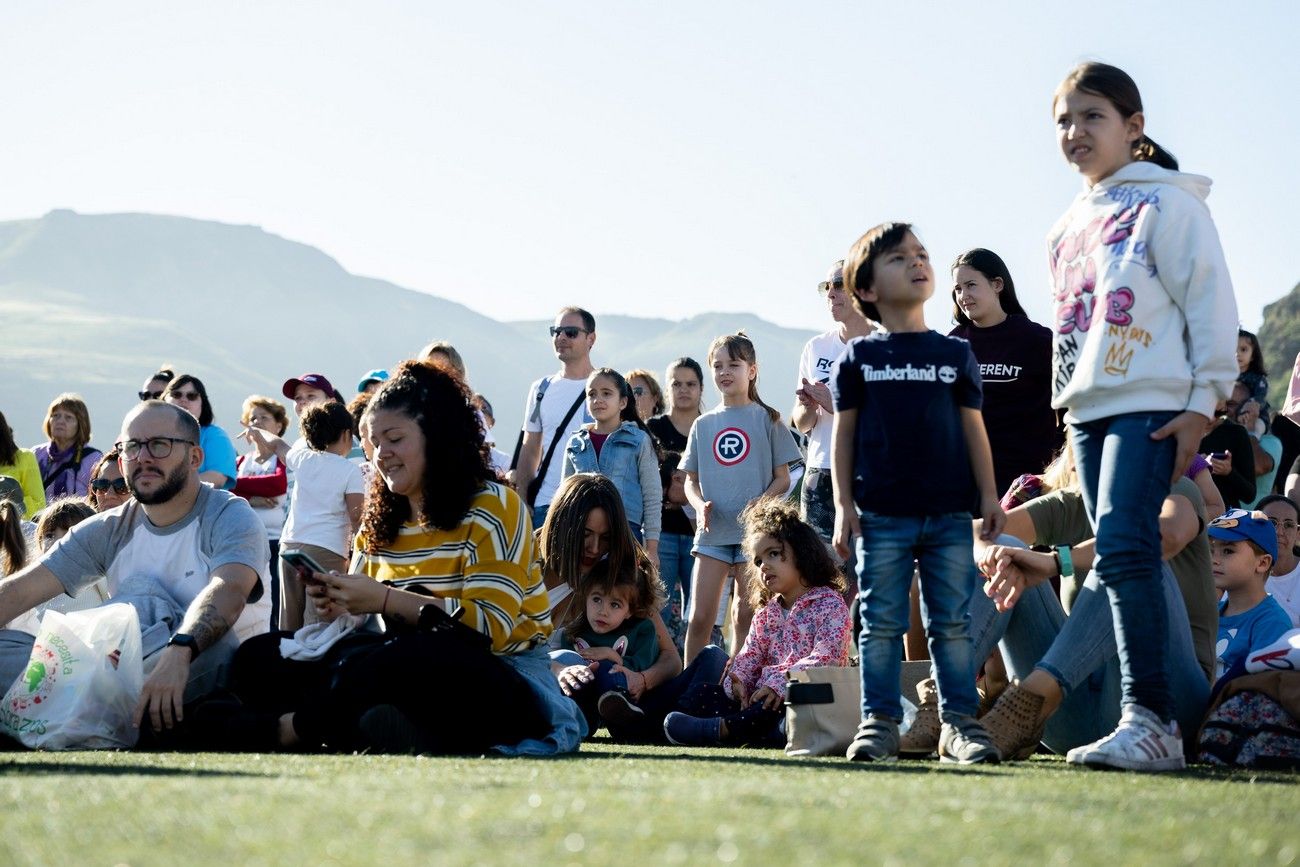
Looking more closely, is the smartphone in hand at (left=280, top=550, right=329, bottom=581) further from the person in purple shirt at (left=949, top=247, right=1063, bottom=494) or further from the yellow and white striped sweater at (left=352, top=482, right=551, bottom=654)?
the person in purple shirt at (left=949, top=247, right=1063, bottom=494)

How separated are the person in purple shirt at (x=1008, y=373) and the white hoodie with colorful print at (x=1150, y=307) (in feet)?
6.16

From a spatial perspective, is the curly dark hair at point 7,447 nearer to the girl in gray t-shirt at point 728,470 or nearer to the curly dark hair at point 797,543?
the girl in gray t-shirt at point 728,470

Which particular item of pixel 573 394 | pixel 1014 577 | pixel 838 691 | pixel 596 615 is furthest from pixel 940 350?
pixel 573 394

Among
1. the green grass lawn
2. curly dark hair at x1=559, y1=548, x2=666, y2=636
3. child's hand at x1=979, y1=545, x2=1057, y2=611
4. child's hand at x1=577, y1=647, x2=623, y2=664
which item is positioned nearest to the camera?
the green grass lawn

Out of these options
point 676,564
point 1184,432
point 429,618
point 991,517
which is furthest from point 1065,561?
point 676,564

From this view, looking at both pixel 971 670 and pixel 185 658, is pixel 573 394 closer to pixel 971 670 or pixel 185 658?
pixel 185 658

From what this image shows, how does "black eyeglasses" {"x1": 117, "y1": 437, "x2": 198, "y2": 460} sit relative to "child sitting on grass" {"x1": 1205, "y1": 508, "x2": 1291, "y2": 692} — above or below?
above

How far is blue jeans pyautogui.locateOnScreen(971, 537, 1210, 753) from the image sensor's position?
447cm

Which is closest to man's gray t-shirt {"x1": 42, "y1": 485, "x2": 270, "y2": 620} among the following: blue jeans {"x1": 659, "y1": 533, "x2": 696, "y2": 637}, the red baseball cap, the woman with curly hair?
the woman with curly hair

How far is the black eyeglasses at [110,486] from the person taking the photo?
818 centimetres

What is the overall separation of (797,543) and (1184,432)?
2.27 metres

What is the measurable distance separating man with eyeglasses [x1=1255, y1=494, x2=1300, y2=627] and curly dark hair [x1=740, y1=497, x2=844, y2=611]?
2526 millimetres

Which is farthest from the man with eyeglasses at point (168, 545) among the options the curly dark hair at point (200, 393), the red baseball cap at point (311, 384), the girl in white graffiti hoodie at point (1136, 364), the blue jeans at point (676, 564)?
the red baseball cap at point (311, 384)

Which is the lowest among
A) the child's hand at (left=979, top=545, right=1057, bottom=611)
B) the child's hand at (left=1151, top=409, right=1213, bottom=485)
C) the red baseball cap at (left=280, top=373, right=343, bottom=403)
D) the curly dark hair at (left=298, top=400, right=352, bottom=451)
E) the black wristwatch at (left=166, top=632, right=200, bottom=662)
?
the black wristwatch at (left=166, top=632, right=200, bottom=662)
